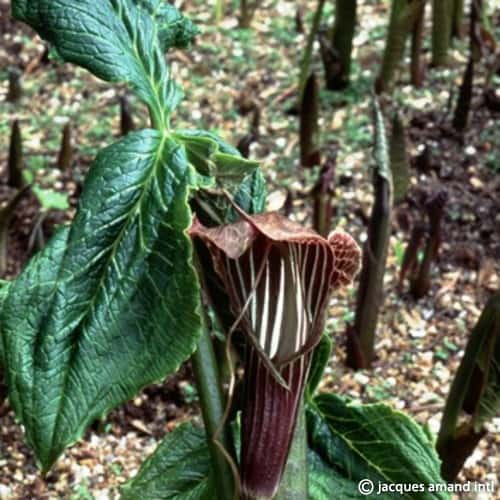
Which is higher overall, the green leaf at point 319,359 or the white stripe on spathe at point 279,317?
the white stripe on spathe at point 279,317

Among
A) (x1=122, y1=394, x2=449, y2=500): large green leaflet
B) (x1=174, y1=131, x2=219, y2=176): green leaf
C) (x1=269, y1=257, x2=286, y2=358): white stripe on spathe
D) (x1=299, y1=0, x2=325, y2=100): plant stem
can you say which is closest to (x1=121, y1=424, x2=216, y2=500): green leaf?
(x1=122, y1=394, x2=449, y2=500): large green leaflet

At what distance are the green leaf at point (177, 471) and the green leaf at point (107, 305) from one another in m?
0.29

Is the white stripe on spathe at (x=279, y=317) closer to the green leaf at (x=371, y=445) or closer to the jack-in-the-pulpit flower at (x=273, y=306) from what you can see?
the jack-in-the-pulpit flower at (x=273, y=306)

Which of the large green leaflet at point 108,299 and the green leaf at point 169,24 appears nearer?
the large green leaflet at point 108,299

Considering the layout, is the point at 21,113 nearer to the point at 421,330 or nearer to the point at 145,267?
the point at 421,330

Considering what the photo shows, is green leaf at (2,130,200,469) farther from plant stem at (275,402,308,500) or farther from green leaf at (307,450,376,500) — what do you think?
green leaf at (307,450,376,500)

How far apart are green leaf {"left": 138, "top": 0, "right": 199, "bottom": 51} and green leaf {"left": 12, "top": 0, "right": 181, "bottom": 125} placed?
30mm

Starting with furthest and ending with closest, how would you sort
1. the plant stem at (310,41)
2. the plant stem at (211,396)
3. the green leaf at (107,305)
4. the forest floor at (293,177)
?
the plant stem at (310,41) → the forest floor at (293,177) → the plant stem at (211,396) → the green leaf at (107,305)

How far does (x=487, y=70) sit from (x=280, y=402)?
156 cm

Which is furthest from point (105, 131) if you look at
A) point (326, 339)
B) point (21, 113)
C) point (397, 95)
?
point (326, 339)

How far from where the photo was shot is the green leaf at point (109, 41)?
82 centimetres

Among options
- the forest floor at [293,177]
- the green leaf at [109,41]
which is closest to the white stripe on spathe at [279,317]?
the green leaf at [109,41]

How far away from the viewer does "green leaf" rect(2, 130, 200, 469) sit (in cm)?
74

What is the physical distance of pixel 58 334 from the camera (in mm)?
762
